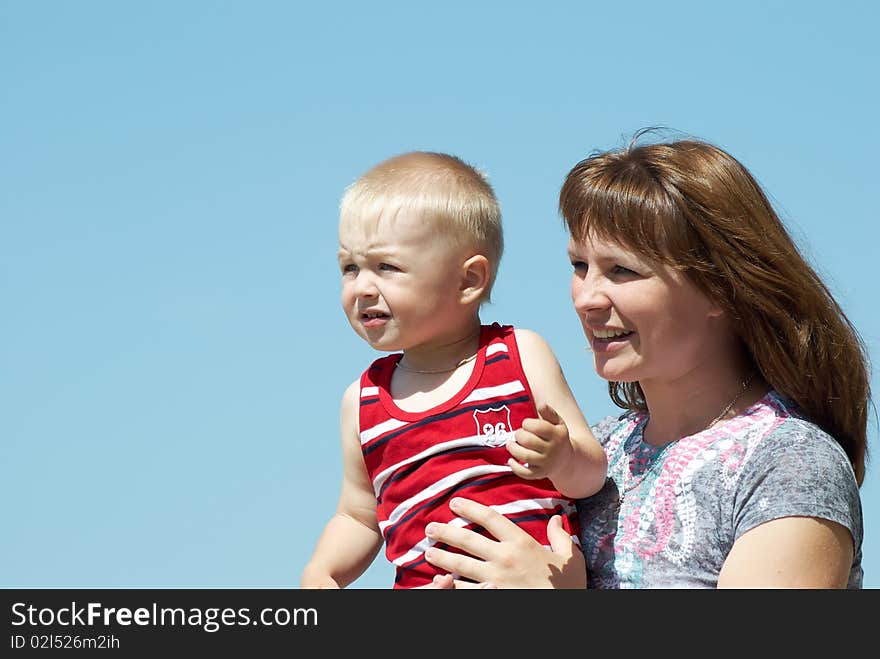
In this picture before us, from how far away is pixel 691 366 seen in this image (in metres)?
4.43

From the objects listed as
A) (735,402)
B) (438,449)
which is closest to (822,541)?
(735,402)

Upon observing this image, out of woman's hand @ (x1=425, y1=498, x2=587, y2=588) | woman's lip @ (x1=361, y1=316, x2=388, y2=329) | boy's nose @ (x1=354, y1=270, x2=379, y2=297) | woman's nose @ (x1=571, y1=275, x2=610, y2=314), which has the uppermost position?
boy's nose @ (x1=354, y1=270, x2=379, y2=297)

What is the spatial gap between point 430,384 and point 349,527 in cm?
69

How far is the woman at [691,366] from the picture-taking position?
13.5ft

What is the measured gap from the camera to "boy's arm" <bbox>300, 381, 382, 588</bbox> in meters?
4.72

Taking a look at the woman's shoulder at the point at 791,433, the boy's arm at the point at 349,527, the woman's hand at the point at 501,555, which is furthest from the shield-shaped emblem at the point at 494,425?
the woman's shoulder at the point at 791,433

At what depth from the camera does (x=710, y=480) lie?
13.6 ft

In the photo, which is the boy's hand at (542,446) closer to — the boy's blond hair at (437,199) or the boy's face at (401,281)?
the boy's face at (401,281)

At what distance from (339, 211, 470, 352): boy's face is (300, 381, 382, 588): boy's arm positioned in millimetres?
363

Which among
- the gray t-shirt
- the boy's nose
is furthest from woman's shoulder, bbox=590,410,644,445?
the boy's nose

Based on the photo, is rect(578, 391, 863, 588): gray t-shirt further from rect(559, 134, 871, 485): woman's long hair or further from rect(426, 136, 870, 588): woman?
rect(559, 134, 871, 485): woman's long hair
